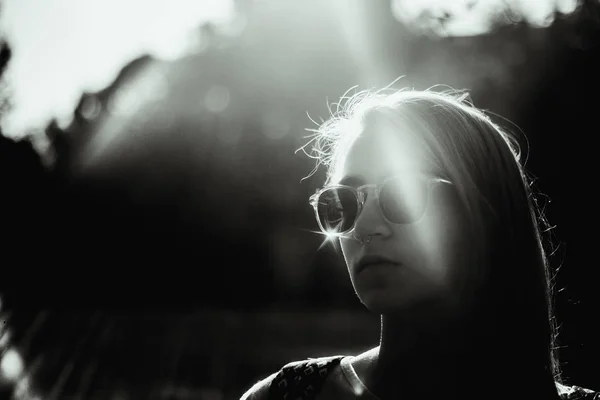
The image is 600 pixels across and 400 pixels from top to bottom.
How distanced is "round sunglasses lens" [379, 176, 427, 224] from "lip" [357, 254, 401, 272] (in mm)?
121

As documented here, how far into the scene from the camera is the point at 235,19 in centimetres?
1334

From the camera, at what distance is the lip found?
5.44 feet

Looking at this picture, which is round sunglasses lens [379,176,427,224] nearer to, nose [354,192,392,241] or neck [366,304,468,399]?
nose [354,192,392,241]


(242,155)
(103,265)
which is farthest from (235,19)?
(103,265)

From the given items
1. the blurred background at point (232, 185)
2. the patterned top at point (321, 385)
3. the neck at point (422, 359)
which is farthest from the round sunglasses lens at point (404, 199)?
the blurred background at point (232, 185)

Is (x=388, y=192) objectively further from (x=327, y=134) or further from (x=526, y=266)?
(x=327, y=134)

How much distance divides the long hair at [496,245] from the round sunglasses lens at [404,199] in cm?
14

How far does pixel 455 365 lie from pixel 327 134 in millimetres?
1211

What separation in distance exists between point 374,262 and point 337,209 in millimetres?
270

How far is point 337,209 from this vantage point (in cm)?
187

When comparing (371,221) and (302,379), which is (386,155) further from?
(302,379)

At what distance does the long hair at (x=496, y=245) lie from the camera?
183cm

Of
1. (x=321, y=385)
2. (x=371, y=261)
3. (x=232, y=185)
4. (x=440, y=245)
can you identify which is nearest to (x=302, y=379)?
(x=321, y=385)

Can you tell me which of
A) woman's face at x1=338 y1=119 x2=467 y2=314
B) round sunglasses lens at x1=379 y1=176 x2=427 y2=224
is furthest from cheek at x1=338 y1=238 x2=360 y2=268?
round sunglasses lens at x1=379 y1=176 x2=427 y2=224
